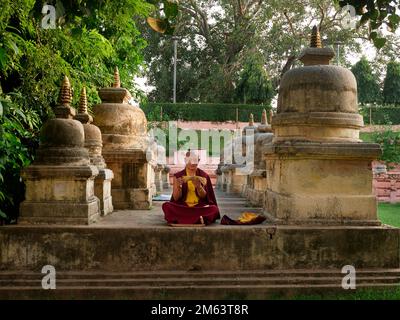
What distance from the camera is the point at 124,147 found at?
25.2 ft

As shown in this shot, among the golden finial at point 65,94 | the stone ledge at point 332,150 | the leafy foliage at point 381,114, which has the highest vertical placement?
the leafy foliage at point 381,114

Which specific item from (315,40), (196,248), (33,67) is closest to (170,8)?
(196,248)

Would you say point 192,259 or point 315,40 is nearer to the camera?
point 192,259

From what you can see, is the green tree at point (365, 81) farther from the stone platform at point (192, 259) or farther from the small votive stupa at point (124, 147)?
the stone platform at point (192, 259)

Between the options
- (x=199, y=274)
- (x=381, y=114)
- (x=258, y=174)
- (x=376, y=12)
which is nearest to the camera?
(x=376, y=12)

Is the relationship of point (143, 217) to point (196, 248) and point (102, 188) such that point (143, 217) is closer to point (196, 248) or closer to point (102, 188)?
point (102, 188)

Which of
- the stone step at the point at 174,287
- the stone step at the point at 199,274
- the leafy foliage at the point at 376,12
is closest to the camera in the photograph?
the leafy foliage at the point at 376,12

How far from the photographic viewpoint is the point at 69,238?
196 inches

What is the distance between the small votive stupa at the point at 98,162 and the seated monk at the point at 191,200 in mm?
1194

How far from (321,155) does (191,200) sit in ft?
5.44

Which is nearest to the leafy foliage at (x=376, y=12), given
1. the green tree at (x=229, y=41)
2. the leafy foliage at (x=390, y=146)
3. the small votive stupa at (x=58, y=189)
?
the small votive stupa at (x=58, y=189)

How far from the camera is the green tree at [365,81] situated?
3334 centimetres

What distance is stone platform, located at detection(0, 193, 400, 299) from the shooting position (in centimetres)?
485

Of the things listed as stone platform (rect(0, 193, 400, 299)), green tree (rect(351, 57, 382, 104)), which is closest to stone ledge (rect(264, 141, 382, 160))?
stone platform (rect(0, 193, 400, 299))
